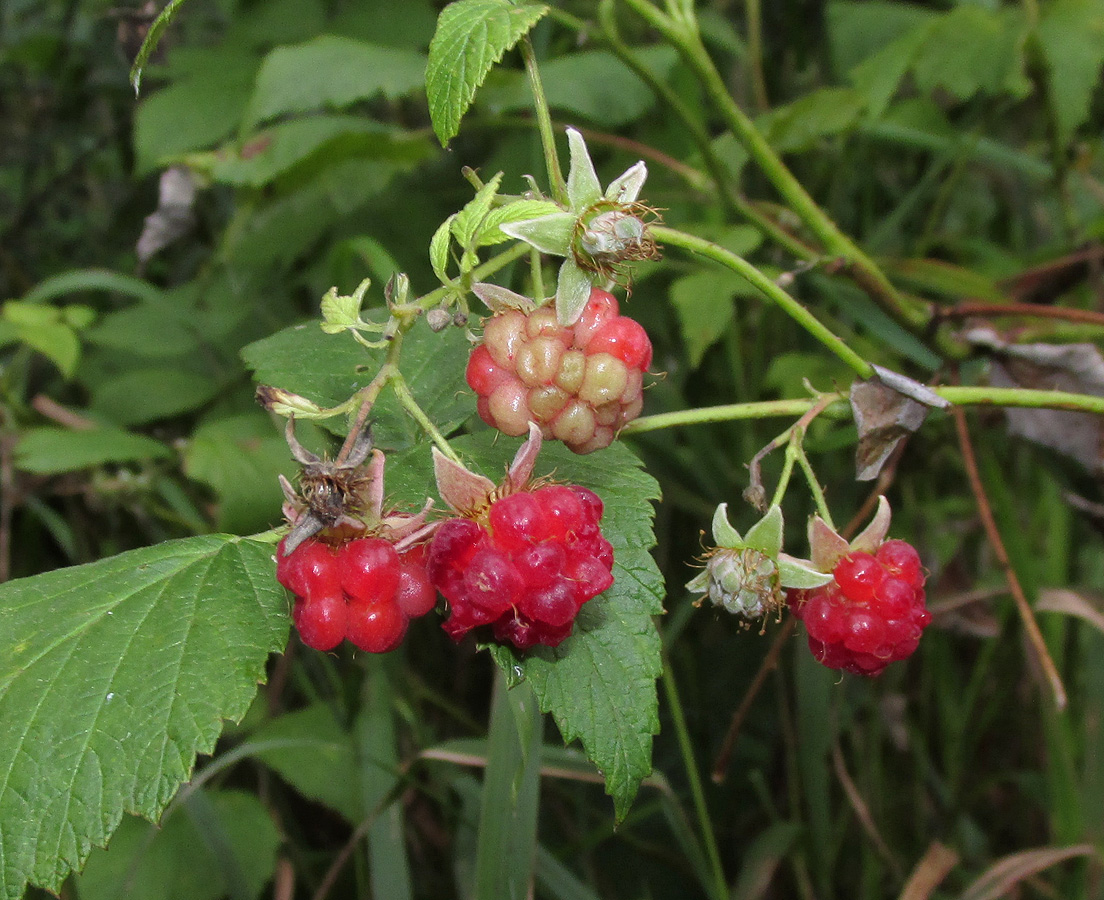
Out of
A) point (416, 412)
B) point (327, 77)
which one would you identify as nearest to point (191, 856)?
point (416, 412)

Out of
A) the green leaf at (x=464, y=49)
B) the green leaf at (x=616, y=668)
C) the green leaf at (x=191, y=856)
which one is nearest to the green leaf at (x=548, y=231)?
the green leaf at (x=464, y=49)

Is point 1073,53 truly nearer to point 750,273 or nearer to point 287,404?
point 750,273

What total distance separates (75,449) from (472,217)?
1399 millimetres

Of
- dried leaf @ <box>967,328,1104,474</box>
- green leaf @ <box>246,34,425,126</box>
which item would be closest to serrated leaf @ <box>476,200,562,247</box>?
dried leaf @ <box>967,328,1104,474</box>

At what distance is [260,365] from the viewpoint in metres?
1.19

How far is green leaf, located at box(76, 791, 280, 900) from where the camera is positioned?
5.22ft

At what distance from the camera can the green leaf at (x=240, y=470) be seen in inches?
68.8

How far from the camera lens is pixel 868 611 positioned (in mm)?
993

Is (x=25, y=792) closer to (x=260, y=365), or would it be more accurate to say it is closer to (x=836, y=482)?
(x=260, y=365)

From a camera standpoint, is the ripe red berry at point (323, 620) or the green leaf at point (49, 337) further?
the green leaf at point (49, 337)

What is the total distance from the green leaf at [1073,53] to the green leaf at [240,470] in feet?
5.22

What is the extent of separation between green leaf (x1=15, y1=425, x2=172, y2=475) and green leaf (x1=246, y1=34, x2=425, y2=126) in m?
0.69

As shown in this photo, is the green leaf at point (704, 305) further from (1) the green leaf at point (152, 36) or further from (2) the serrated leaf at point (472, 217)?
(1) the green leaf at point (152, 36)

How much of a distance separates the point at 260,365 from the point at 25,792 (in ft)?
1.82
